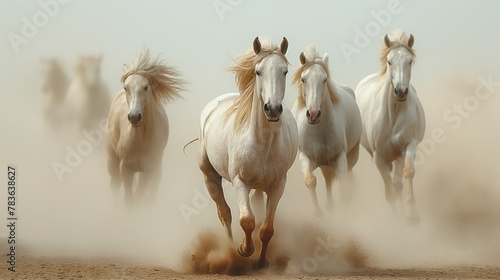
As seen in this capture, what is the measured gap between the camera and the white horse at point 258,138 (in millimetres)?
8359

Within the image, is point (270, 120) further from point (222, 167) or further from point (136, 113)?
point (136, 113)

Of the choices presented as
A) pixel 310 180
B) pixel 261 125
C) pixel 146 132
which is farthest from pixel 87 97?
pixel 261 125

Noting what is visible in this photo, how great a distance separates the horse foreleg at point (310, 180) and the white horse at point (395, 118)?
116cm

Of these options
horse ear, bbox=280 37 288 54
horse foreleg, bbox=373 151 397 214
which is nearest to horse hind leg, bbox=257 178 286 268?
horse ear, bbox=280 37 288 54

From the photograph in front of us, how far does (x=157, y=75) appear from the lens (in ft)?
39.8

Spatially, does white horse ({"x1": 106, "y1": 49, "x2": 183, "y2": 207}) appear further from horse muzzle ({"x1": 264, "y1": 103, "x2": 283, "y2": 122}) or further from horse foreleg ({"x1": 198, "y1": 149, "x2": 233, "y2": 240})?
horse muzzle ({"x1": 264, "y1": 103, "x2": 283, "y2": 122})

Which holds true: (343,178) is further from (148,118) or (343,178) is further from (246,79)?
(148,118)

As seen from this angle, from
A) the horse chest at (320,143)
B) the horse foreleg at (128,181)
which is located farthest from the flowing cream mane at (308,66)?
the horse foreleg at (128,181)

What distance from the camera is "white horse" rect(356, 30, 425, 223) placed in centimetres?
1138

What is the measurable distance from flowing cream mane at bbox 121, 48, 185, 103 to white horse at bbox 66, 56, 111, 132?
208cm

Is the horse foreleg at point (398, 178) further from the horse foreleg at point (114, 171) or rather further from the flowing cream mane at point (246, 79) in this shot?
the flowing cream mane at point (246, 79)

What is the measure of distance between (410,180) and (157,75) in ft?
10.7

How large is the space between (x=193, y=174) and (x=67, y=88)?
2560 millimetres

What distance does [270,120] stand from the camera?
26.8 feet
